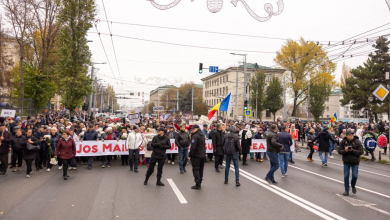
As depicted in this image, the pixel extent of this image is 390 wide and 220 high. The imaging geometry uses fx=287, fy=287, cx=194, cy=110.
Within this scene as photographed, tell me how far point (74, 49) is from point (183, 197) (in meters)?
19.7

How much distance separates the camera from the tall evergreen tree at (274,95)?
5259cm

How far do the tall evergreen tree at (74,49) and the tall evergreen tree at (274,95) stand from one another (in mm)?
37095

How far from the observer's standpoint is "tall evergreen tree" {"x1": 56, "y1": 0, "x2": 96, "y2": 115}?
2180 centimetres

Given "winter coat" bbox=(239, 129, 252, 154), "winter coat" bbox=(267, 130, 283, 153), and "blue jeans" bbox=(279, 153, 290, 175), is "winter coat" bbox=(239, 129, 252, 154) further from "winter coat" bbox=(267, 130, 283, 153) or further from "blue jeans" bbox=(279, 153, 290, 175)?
"winter coat" bbox=(267, 130, 283, 153)

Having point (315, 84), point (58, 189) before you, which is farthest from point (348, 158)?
point (315, 84)

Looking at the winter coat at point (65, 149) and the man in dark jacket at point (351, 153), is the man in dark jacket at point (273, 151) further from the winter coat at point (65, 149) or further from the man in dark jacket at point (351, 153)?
the winter coat at point (65, 149)

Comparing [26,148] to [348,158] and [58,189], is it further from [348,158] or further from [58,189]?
[348,158]

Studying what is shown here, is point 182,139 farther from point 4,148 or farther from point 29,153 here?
point 4,148

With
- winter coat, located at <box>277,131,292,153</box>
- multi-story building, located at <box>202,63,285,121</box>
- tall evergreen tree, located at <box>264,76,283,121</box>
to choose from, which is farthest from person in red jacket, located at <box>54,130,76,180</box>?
multi-story building, located at <box>202,63,285,121</box>

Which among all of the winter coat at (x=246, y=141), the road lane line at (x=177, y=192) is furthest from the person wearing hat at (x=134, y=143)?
the winter coat at (x=246, y=141)

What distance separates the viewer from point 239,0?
9773 millimetres

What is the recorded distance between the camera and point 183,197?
6.85m

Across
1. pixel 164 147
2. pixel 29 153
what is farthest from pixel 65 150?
pixel 164 147

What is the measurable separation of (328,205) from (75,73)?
21875 mm
